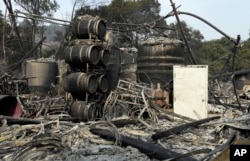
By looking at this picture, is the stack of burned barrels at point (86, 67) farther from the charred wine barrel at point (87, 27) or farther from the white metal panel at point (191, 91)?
the white metal panel at point (191, 91)

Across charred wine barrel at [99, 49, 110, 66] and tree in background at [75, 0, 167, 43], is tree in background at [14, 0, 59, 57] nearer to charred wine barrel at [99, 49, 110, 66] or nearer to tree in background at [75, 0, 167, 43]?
tree in background at [75, 0, 167, 43]

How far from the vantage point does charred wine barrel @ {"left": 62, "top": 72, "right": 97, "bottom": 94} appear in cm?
923

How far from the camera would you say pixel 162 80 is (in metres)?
11.5

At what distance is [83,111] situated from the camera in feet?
30.2

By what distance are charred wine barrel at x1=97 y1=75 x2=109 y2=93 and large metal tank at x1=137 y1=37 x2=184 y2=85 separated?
1897mm

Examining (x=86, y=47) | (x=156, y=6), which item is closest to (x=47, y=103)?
(x=86, y=47)

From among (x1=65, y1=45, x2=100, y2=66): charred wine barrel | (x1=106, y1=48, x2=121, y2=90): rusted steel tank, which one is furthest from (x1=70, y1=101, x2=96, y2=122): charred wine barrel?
(x1=106, y1=48, x2=121, y2=90): rusted steel tank

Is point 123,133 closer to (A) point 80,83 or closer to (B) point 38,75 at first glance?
(A) point 80,83

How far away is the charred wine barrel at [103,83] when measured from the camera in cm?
977

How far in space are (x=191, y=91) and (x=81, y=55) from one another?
3003mm

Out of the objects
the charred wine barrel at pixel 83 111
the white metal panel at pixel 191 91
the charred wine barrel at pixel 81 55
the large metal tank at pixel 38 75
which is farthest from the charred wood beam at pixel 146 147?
the large metal tank at pixel 38 75

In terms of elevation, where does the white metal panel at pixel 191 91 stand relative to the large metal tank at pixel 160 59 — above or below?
below

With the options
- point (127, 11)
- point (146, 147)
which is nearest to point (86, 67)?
point (146, 147)

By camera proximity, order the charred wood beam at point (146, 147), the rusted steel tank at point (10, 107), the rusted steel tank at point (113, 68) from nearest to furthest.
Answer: the charred wood beam at point (146, 147), the rusted steel tank at point (10, 107), the rusted steel tank at point (113, 68)
